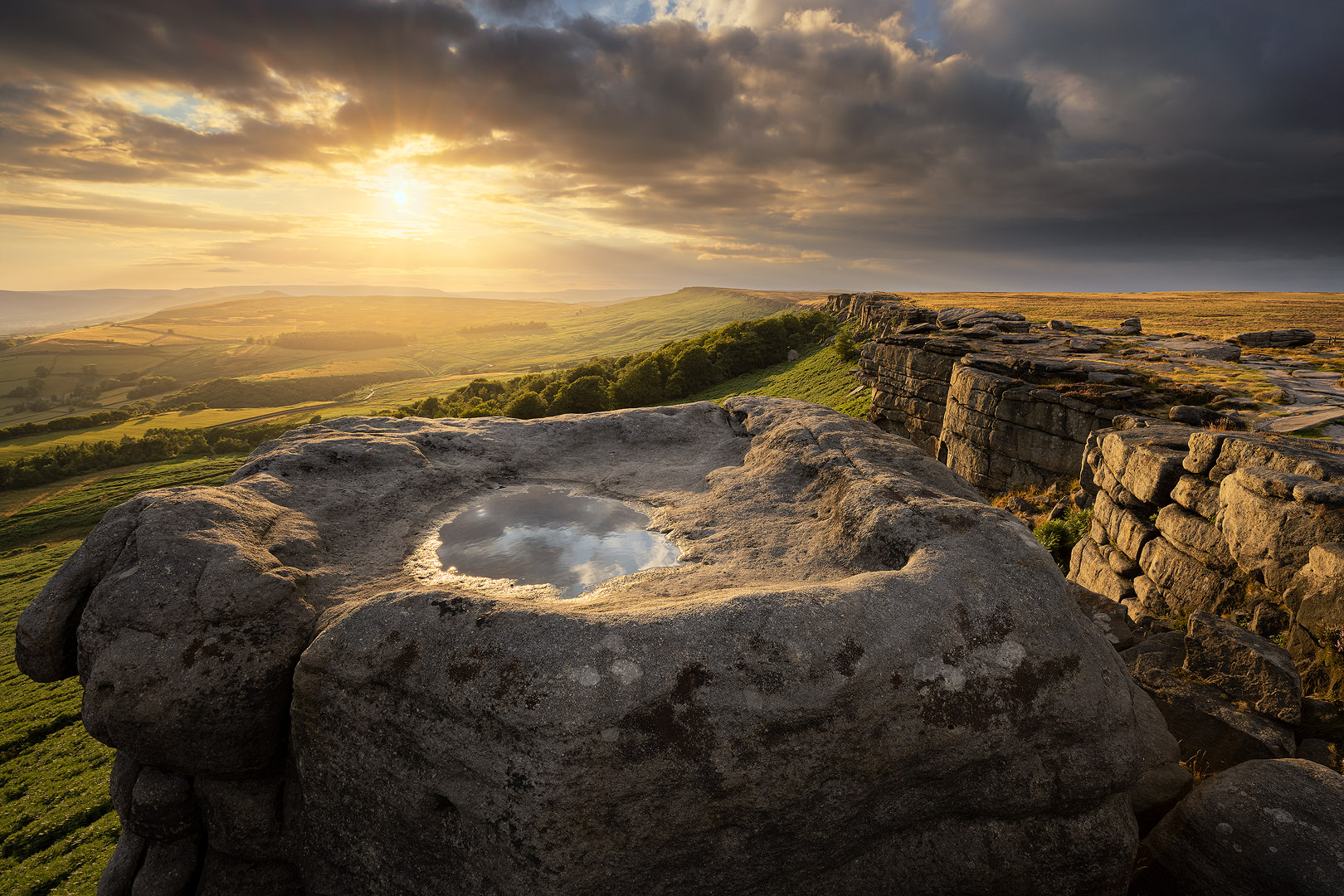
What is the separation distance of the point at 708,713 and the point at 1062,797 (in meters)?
4.13

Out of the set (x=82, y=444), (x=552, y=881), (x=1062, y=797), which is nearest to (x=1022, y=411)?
(x=1062, y=797)

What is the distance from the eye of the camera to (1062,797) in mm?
5840

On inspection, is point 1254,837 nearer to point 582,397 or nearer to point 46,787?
point 46,787

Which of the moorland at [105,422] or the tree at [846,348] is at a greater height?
the tree at [846,348]

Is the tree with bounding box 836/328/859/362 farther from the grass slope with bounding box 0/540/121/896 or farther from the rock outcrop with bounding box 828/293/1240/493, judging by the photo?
the grass slope with bounding box 0/540/121/896

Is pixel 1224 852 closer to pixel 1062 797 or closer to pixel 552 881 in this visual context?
pixel 1062 797

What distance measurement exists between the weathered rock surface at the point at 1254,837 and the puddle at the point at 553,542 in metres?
6.86

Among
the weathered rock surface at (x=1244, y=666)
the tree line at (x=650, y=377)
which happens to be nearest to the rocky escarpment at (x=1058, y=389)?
the weathered rock surface at (x=1244, y=666)

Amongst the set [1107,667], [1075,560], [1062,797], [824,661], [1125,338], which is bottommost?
[1075,560]

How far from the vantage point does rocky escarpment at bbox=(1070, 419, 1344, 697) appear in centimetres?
759

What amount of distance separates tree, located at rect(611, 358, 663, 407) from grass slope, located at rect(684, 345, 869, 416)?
4390mm

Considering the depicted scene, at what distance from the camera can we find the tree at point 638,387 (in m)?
59.7

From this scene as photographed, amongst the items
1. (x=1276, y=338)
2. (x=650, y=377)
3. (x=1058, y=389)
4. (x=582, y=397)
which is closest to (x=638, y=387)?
(x=650, y=377)

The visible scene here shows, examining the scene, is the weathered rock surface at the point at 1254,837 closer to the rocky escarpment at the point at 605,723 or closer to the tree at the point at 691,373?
the rocky escarpment at the point at 605,723
